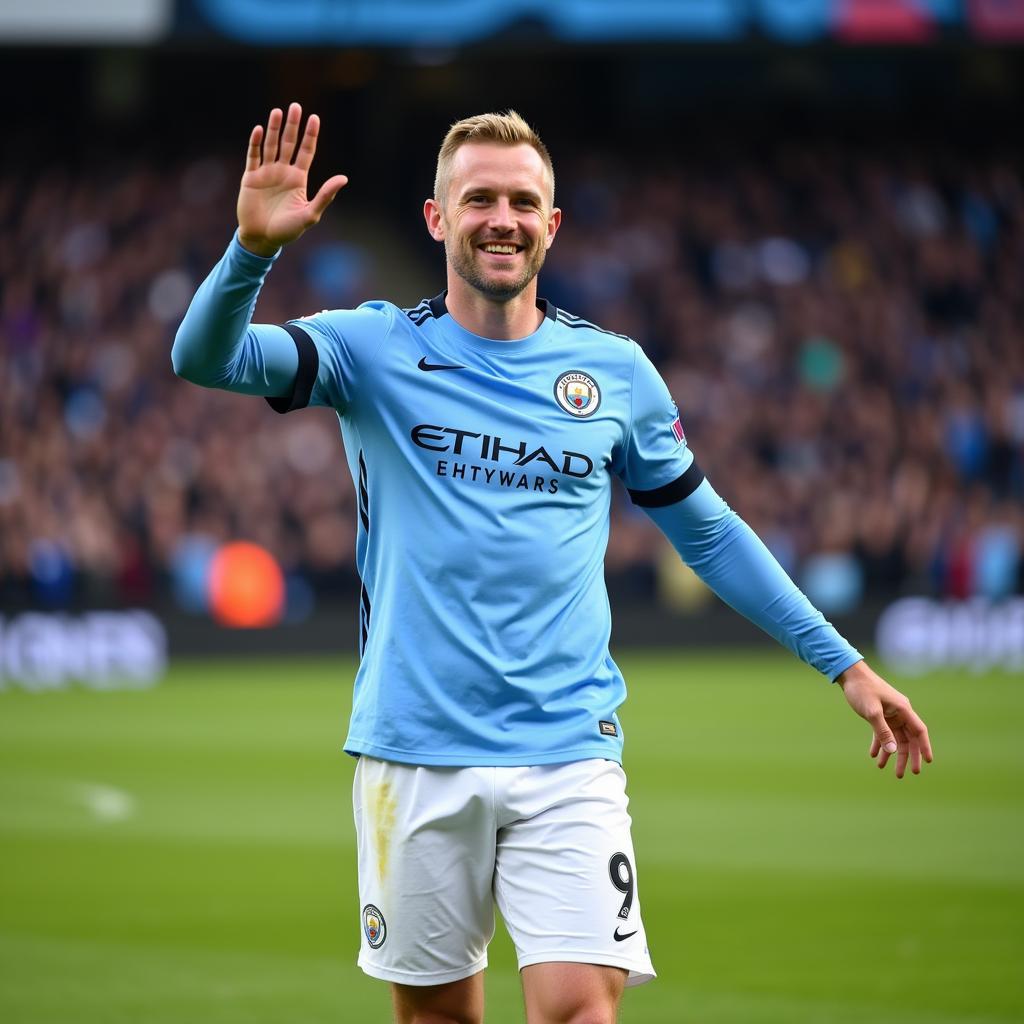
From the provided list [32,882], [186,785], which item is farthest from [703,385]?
[32,882]

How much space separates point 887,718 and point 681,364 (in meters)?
22.3

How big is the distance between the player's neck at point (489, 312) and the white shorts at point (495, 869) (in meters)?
1.07

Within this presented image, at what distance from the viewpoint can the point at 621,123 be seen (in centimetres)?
3078

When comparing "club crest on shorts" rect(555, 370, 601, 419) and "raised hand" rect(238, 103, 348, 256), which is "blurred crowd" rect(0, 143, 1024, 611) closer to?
"club crest on shorts" rect(555, 370, 601, 419)

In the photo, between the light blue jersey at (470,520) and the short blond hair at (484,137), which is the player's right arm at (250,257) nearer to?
the light blue jersey at (470,520)

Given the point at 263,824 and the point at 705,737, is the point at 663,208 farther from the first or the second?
the point at 263,824

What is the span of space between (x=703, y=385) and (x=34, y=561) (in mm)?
10292

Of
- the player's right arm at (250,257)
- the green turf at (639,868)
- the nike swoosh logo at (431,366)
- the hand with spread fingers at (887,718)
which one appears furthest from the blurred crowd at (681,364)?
the player's right arm at (250,257)

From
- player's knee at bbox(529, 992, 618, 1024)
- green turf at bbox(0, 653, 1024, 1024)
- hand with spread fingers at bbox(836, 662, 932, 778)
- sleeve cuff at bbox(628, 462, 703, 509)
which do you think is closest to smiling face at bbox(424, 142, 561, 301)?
sleeve cuff at bbox(628, 462, 703, 509)

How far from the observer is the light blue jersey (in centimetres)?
437

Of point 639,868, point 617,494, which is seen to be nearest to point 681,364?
point 617,494

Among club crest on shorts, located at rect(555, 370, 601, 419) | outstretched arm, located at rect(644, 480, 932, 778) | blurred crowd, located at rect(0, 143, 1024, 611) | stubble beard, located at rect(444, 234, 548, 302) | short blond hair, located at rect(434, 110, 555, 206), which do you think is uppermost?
blurred crowd, located at rect(0, 143, 1024, 611)

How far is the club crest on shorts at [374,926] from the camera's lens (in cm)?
443

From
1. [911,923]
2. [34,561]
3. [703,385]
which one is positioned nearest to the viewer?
[911,923]
